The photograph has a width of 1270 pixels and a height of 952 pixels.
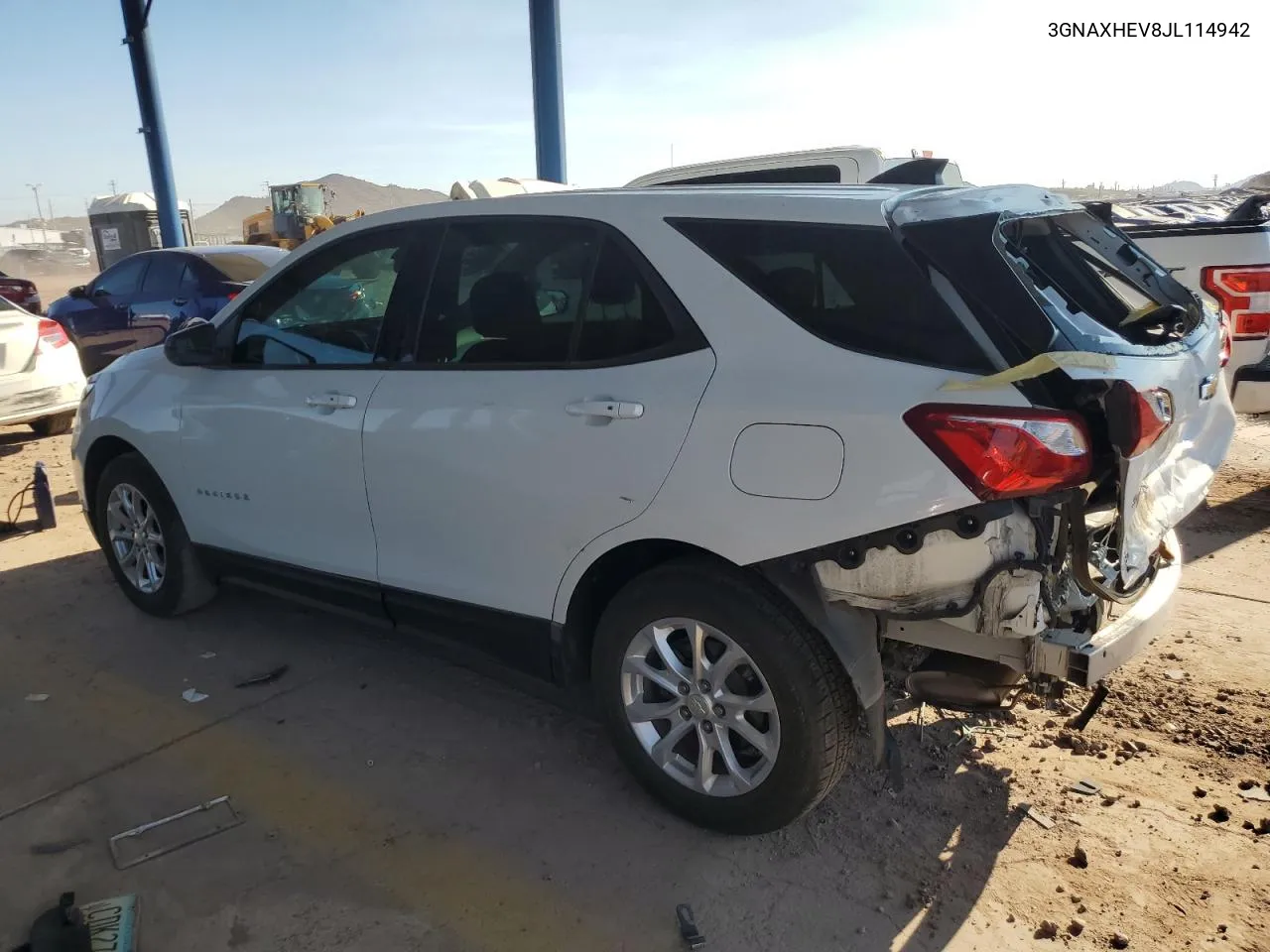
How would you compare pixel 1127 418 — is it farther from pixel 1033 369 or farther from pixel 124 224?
pixel 124 224

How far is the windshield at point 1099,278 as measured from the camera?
8.62 ft

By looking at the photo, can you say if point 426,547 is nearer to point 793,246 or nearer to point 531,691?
point 531,691

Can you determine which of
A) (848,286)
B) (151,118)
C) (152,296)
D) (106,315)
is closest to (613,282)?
(848,286)

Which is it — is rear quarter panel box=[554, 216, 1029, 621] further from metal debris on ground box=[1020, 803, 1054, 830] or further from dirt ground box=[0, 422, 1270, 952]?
metal debris on ground box=[1020, 803, 1054, 830]

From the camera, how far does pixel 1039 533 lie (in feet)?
7.41

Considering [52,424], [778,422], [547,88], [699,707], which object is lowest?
[52,424]

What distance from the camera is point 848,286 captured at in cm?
248

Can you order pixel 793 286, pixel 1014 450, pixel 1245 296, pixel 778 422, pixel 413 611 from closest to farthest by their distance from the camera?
pixel 1014 450, pixel 778 422, pixel 793 286, pixel 413 611, pixel 1245 296

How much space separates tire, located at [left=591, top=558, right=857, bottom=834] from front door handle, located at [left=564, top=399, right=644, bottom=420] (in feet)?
1.49

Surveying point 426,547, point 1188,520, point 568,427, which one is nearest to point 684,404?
point 568,427

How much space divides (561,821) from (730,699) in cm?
75

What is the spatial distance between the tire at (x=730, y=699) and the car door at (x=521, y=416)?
275 millimetres

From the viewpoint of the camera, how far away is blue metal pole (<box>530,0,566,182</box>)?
1182cm

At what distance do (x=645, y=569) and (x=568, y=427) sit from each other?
50cm
